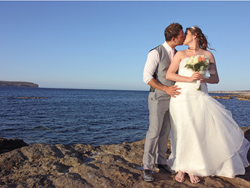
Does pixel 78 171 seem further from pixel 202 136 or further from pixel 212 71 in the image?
pixel 212 71

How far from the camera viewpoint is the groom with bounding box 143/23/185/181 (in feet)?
11.4

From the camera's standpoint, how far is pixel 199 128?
3.33 m

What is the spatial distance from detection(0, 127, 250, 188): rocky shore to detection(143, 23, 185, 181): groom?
43 cm

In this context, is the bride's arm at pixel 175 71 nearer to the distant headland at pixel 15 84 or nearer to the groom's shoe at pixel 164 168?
the groom's shoe at pixel 164 168

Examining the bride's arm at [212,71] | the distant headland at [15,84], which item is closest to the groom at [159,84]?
the bride's arm at [212,71]

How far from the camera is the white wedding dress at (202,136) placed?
3328 millimetres

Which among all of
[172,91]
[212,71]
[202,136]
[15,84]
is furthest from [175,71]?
[15,84]

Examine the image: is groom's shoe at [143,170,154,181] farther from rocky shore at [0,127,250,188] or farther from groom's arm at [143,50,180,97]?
groom's arm at [143,50,180,97]

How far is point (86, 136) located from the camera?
40.7 ft

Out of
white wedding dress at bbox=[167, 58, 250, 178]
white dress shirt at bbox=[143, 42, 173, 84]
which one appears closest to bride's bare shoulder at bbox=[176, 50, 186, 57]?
white wedding dress at bbox=[167, 58, 250, 178]

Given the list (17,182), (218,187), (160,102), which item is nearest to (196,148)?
(218,187)

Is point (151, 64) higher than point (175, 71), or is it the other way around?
point (151, 64)

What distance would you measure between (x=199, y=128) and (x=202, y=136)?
0.15 m

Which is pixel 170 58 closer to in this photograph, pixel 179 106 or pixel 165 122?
pixel 179 106
